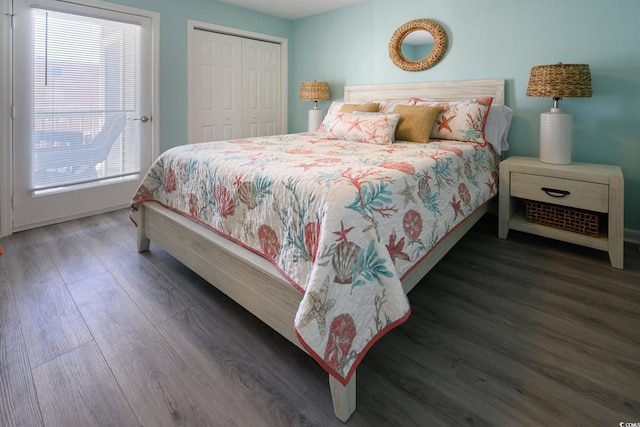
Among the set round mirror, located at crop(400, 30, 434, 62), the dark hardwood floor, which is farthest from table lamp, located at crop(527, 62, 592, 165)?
round mirror, located at crop(400, 30, 434, 62)

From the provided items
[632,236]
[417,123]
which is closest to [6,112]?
[417,123]

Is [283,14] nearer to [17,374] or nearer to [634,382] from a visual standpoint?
[17,374]

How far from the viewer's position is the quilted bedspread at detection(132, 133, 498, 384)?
1108 mm

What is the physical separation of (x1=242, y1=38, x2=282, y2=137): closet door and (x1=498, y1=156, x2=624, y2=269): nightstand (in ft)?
9.87

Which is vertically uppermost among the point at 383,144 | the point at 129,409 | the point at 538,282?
the point at 383,144

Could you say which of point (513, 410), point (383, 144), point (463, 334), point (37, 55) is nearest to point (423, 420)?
point (513, 410)

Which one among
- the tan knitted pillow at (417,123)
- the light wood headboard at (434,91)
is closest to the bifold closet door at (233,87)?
the light wood headboard at (434,91)

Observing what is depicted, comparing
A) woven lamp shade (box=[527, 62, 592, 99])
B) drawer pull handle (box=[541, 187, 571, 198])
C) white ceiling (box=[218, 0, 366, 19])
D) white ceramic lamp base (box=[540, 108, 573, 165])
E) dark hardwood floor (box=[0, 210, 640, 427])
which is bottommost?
dark hardwood floor (box=[0, 210, 640, 427])

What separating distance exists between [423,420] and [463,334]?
55 centimetres

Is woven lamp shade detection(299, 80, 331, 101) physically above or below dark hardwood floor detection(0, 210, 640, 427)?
above

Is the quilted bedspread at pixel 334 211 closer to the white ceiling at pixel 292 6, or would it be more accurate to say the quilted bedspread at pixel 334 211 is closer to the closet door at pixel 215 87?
the closet door at pixel 215 87

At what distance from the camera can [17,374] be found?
1.30 metres

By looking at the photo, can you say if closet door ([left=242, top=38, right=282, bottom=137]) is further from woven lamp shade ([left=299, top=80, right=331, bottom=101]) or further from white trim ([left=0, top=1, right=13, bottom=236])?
white trim ([left=0, top=1, right=13, bottom=236])

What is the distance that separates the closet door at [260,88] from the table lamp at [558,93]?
3.08m
